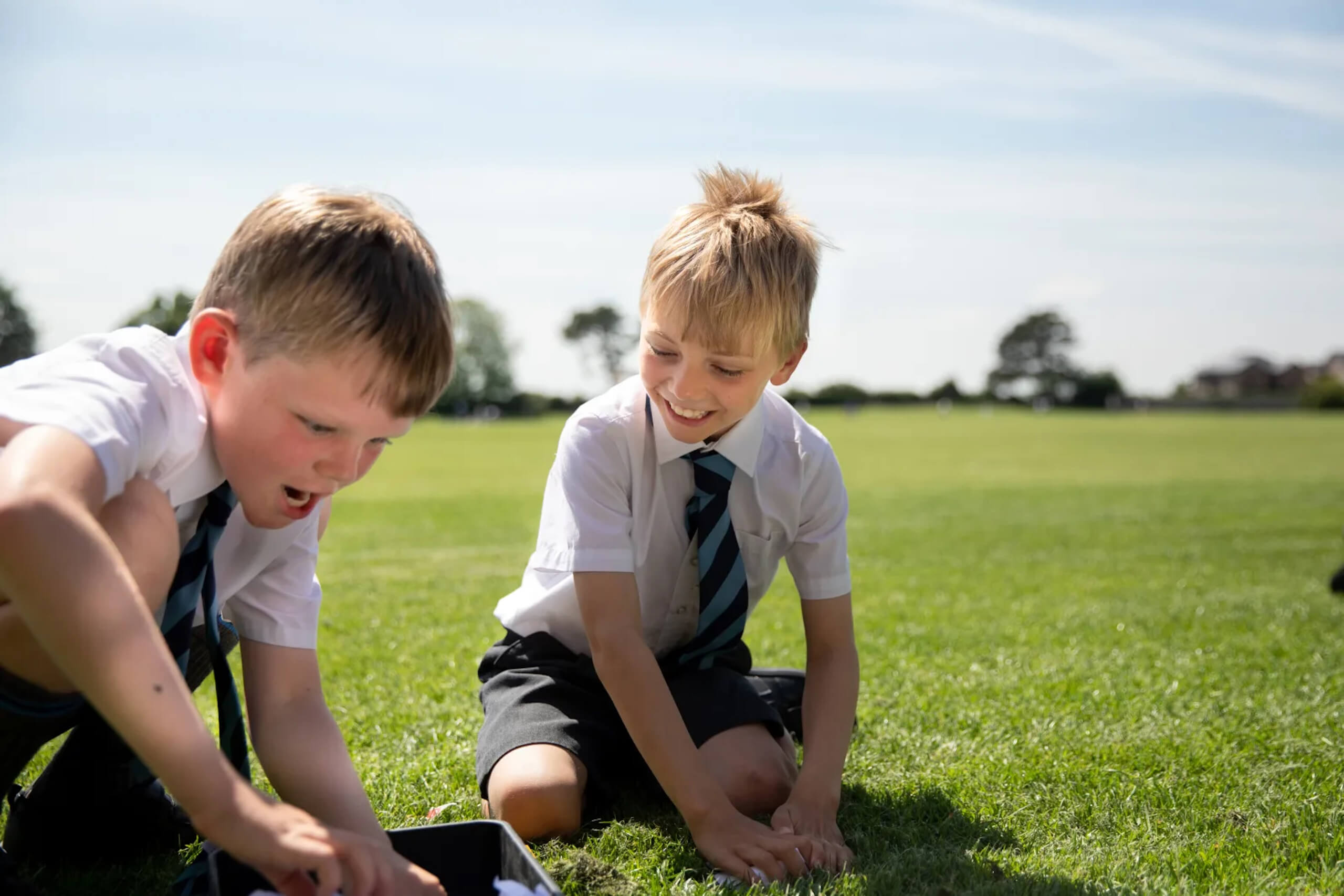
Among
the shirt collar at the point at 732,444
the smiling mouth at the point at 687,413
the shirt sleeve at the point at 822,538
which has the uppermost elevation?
the smiling mouth at the point at 687,413

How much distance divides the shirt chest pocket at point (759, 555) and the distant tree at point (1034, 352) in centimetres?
12845

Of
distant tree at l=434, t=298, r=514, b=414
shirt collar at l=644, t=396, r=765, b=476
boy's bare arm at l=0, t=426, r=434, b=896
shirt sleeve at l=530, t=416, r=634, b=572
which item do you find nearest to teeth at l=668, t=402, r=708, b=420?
shirt collar at l=644, t=396, r=765, b=476

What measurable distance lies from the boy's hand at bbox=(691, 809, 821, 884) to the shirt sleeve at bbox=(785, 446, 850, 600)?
2.40 feet

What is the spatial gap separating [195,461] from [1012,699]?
127 inches

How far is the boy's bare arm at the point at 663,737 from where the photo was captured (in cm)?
255

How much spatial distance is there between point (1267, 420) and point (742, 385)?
61781 mm

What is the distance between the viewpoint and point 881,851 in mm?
2703

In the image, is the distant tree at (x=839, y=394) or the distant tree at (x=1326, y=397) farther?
the distant tree at (x=839, y=394)

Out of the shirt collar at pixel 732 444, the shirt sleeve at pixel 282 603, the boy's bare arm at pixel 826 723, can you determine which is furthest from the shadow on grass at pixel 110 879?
the shirt collar at pixel 732 444

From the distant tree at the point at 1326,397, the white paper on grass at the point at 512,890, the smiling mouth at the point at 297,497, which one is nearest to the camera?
the white paper on grass at the point at 512,890

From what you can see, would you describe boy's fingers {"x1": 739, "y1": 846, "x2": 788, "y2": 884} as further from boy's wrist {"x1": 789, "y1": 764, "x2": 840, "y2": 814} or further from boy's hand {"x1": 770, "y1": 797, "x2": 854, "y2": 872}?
boy's wrist {"x1": 789, "y1": 764, "x2": 840, "y2": 814}

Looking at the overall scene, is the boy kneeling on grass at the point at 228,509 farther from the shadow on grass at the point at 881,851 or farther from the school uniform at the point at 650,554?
the school uniform at the point at 650,554

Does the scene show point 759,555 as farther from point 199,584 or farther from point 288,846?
point 288,846

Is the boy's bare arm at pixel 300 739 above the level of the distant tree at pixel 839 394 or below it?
below
